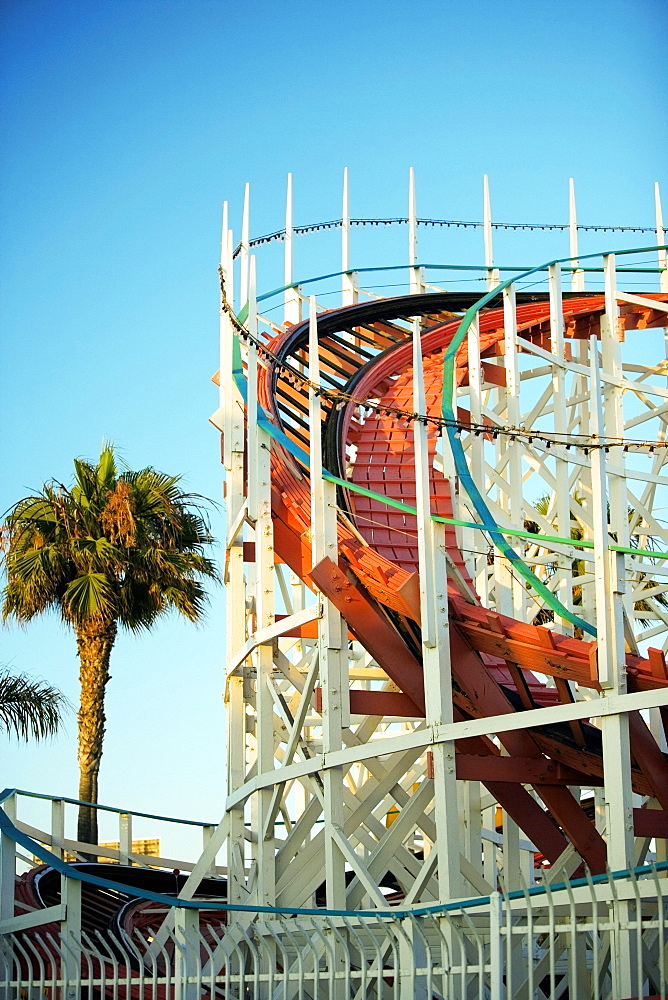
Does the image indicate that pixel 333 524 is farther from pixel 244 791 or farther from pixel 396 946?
pixel 396 946

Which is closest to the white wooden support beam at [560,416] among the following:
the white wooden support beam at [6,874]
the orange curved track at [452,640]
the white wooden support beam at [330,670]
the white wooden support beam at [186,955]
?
the orange curved track at [452,640]

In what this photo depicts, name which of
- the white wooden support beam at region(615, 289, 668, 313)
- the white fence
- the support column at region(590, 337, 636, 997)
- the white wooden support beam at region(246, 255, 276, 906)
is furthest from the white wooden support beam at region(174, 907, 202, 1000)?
the white wooden support beam at region(615, 289, 668, 313)

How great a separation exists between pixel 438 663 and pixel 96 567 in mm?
11402

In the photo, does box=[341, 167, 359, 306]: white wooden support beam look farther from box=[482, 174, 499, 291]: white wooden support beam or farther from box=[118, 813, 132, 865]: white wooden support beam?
box=[118, 813, 132, 865]: white wooden support beam

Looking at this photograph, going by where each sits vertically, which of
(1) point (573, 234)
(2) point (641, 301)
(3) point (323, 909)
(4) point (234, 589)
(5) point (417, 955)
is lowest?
(5) point (417, 955)

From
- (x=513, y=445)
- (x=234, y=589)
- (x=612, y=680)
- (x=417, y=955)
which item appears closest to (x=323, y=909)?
(x=417, y=955)

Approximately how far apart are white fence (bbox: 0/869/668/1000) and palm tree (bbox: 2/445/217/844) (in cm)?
916

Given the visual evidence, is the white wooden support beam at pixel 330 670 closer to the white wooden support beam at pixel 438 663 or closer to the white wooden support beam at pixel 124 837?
the white wooden support beam at pixel 438 663

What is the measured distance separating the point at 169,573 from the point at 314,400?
30.9ft

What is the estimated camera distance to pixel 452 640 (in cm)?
1246

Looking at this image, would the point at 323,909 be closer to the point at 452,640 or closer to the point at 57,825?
the point at 452,640

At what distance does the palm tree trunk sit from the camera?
846 inches

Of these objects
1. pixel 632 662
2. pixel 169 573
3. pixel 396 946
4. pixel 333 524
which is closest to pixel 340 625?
pixel 333 524

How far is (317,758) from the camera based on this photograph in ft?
42.6
